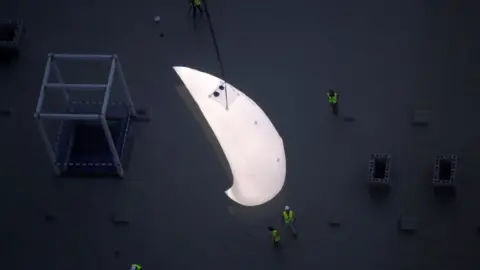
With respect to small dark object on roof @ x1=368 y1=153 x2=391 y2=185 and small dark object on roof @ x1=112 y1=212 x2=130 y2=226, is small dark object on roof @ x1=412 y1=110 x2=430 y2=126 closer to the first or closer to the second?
small dark object on roof @ x1=368 y1=153 x2=391 y2=185

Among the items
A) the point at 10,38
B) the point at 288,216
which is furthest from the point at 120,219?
the point at 10,38

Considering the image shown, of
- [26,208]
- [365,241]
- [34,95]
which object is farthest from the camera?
[34,95]

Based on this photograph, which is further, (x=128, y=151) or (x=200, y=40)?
(x=200, y=40)

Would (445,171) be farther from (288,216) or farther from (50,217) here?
(50,217)

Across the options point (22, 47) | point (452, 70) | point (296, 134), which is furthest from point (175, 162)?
point (452, 70)

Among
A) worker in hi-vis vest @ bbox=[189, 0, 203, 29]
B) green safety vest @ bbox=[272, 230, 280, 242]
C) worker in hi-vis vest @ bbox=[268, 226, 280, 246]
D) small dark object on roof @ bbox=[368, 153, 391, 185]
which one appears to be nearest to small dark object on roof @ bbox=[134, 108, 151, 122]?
worker in hi-vis vest @ bbox=[189, 0, 203, 29]

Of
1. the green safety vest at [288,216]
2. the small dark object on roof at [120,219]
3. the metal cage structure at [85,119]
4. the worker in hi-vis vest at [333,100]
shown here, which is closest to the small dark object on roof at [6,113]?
the metal cage structure at [85,119]

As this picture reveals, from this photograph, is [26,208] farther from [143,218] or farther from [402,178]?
[402,178]
